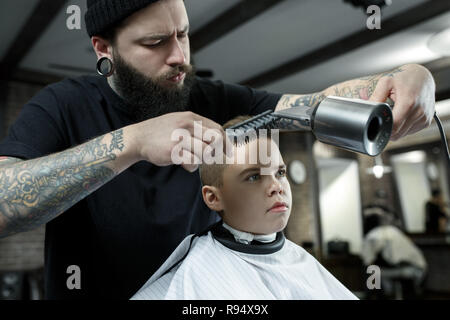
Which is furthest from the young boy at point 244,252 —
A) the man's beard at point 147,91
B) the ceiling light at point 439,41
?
the ceiling light at point 439,41

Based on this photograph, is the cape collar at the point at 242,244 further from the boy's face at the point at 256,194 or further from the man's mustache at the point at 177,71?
the man's mustache at the point at 177,71

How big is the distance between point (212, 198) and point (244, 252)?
0.15 m

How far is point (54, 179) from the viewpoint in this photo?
78 cm

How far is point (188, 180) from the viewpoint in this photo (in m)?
0.97

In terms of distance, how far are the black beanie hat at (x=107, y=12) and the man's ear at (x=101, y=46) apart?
0.05 feet

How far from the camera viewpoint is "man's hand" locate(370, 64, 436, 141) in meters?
0.80

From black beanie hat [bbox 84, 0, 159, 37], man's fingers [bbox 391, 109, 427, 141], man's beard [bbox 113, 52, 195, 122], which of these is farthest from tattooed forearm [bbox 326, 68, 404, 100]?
black beanie hat [bbox 84, 0, 159, 37]

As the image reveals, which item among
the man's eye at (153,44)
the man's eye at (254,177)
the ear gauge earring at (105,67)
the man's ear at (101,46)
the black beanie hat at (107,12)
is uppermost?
the black beanie hat at (107,12)

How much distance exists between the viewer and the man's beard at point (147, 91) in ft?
3.00

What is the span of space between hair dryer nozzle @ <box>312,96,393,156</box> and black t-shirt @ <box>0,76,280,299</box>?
386 mm

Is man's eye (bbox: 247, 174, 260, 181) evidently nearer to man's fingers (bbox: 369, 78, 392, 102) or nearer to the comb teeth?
the comb teeth

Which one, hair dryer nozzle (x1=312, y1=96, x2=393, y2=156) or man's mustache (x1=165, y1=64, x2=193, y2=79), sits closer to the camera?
hair dryer nozzle (x1=312, y1=96, x2=393, y2=156)
